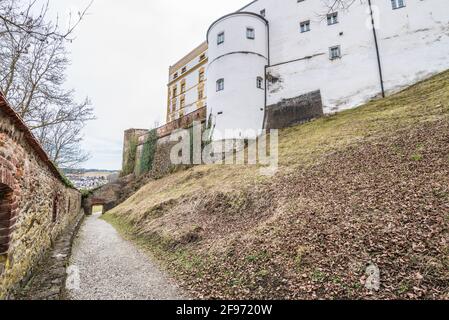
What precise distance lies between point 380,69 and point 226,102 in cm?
1040

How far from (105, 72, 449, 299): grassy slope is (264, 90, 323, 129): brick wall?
21.6ft

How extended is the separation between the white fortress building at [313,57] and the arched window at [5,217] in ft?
46.3

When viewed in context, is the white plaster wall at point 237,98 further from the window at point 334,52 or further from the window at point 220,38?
the window at point 334,52

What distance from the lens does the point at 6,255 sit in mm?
3174

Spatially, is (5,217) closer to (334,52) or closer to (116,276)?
(116,276)

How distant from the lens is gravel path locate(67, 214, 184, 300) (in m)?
4.36

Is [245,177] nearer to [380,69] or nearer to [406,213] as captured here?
[406,213]

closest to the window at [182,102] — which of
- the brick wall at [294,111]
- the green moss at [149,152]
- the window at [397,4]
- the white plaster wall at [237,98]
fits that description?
the green moss at [149,152]

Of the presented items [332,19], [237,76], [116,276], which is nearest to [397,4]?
[332,19]

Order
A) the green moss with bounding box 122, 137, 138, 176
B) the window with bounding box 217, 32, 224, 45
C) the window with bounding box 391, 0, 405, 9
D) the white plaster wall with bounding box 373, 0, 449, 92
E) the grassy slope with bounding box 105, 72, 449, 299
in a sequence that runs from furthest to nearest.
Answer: the green moss with bounding box 122, 137, 138, 176 < the window with bounding box 217, 32, 224, 45 < the window with bounding box 391, 0, 405, 9 < the white plaster wall with bounding box 373, 0, 449, 92 < the grassy slope with bounding box 105, 72, 449, 299

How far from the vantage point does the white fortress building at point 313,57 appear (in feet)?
50.2

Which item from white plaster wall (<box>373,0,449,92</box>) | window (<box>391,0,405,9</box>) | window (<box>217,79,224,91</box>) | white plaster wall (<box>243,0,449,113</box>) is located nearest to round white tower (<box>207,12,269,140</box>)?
window (<box>217,79,224,91</box>)

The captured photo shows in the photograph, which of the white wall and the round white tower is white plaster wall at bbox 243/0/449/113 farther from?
the round white tower

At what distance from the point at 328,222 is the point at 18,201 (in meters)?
5.52
